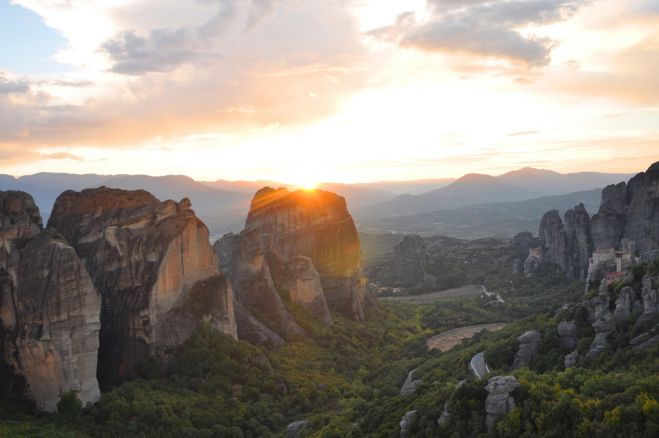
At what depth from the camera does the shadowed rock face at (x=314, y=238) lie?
289 feet

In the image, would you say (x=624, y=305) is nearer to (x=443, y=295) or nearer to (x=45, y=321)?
(x=45, y=321)

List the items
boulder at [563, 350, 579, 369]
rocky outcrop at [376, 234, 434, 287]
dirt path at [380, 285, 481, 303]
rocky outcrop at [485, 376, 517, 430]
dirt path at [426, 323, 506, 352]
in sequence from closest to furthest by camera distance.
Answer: rocky outcrop at [485, 376, 517, 430]
boulder at [563, 350, 579, 369]
dirt path at [426, 323, 506, 352]
dirt path at [380, 285, 481, 303]
rocky outcrop at [376, 234, 434, 287]

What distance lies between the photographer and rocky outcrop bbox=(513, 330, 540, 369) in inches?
1752

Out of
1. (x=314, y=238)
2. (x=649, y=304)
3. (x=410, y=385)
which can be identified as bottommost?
(x=410, y=385)

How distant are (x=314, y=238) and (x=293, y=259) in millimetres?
10046

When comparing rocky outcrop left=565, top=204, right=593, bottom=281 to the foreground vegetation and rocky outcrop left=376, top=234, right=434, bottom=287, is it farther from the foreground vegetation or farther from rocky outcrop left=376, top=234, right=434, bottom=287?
the foreground vegetation

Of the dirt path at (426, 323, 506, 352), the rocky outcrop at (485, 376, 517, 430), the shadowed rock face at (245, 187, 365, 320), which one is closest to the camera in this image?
the rocky outcrop at (485, 376, 517, 430)

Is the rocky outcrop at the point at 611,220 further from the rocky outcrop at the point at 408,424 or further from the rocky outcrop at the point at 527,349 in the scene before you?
the rocky outcrop at the point at 408,424

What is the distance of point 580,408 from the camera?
25.9 metres

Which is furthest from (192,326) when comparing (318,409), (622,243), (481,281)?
(481,281)

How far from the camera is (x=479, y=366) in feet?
162

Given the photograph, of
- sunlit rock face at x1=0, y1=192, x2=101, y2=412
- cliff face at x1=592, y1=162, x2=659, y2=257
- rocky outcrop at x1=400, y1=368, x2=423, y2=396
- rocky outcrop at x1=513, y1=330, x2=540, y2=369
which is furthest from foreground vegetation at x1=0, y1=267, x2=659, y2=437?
cliff face at x1=592, y1=162, x2=659, y2=257

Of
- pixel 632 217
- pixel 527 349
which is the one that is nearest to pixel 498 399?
pixel 527 349

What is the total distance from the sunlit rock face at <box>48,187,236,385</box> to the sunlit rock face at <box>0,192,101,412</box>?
6909 millimetres
